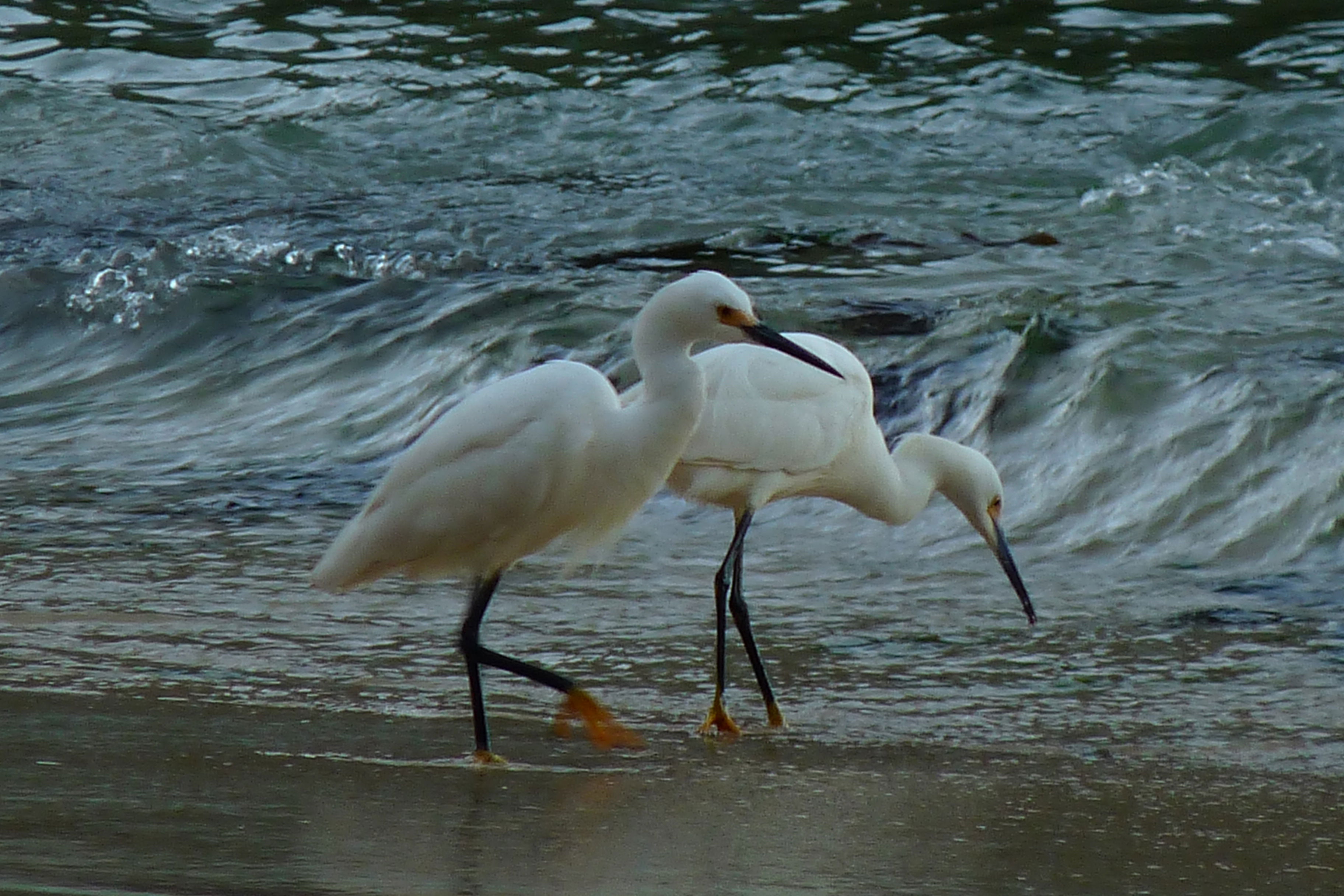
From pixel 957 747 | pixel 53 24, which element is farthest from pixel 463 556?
pixel 53 24

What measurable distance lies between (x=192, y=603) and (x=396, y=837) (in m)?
2.26

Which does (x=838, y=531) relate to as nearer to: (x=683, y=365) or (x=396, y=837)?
(x=683, y=365)

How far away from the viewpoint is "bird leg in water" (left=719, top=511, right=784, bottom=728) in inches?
165

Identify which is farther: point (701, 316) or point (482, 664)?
point (482, 664)

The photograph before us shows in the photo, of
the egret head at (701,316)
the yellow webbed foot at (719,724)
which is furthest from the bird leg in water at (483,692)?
the egret head at (701,316)

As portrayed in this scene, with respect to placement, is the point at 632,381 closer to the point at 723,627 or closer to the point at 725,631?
the point at 725,631

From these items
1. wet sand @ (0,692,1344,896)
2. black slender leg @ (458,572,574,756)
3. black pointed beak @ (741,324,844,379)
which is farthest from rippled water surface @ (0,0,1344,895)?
black pointed beak @ (741,324,844,379)

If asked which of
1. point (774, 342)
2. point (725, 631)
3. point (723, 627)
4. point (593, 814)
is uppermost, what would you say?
point (774, 342)

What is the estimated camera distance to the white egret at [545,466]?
145 inches

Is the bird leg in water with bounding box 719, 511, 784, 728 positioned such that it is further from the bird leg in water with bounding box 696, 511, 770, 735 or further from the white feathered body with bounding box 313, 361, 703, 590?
the white feathered body with bounding box 313, 361, 703, 590

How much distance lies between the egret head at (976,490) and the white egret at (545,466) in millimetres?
1298

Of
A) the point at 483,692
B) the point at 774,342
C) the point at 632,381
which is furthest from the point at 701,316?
the point at 632,381

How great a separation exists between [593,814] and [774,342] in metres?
1.09

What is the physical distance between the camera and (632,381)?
7367 mm
